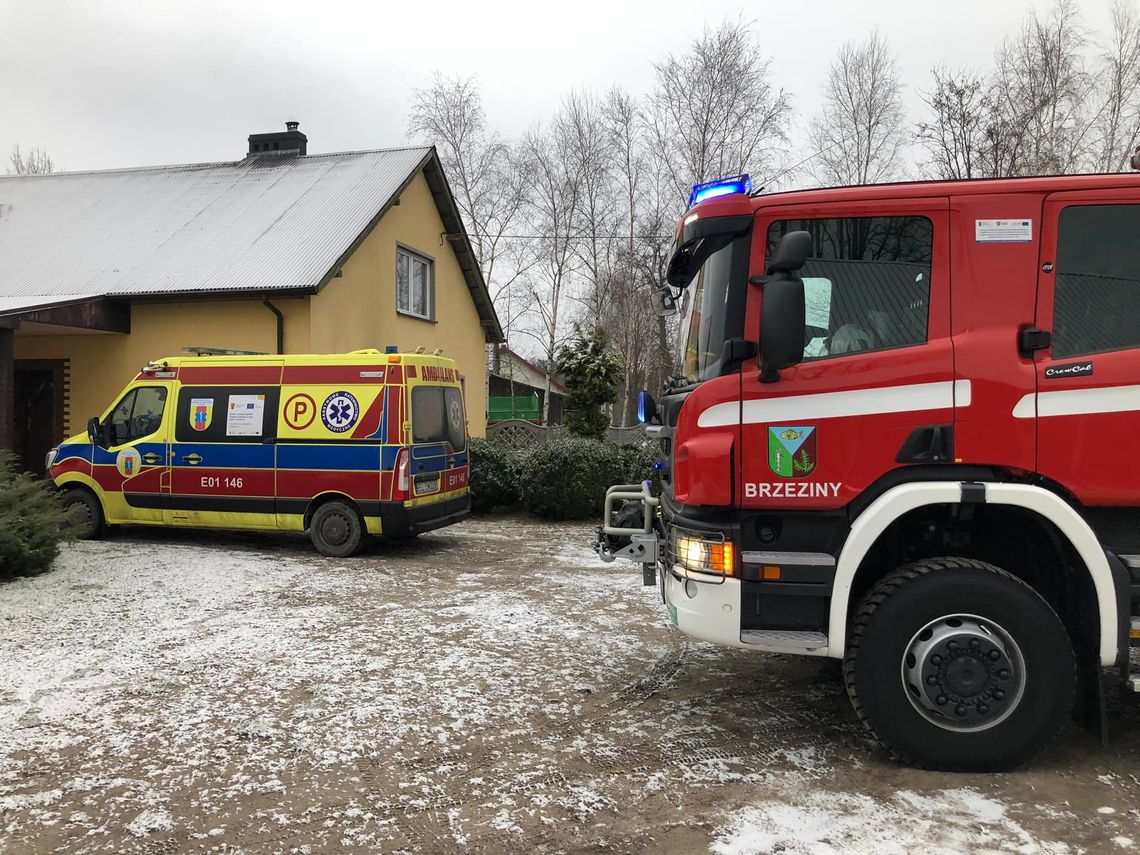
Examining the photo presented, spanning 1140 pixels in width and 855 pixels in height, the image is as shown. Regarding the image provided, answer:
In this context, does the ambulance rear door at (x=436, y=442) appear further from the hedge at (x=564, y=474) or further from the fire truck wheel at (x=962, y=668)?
the fire truck wheel at (x=962, y=668)

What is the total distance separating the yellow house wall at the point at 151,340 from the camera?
1333 cm

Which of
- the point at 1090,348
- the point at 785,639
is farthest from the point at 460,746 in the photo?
the point at 1090,348

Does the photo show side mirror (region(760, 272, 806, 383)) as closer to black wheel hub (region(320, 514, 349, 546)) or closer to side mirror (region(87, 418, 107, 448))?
black wheel hub (region(320, 514, 349, 546))

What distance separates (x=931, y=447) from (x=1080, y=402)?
683mm

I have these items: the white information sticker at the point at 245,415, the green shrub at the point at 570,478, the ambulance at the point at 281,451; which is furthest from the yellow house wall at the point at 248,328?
the green shrub at the point at 570,478

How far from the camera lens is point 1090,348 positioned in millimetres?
3697

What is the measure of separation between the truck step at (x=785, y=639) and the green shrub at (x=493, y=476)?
9800 mm

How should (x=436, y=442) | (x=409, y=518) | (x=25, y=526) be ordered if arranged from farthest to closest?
(x=436, y=442), (x=409, y=518), (x=25, y=526)

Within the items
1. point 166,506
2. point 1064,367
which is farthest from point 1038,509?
point 166,506

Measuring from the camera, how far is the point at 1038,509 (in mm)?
3613

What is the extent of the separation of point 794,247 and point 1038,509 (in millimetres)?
1625

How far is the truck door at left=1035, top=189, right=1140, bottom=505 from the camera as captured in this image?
3.62 meters

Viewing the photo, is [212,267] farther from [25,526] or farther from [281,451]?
[25,526]

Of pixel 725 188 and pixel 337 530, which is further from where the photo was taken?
pixel 337 530
